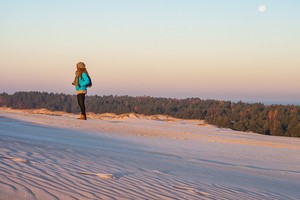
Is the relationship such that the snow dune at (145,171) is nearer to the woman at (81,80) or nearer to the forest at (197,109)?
the woman at (81,80)

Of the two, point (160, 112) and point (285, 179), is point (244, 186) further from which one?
point (160, 112)

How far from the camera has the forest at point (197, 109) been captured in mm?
25438

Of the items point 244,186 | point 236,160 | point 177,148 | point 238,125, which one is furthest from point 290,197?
point 238,125

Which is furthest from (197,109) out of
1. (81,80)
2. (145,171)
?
(145,171)

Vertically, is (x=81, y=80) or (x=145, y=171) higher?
(x=81, y=80)

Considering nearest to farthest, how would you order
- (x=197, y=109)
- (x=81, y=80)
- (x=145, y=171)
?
(x=145, y=171), (x=81, y=80), (x=197, y=109)

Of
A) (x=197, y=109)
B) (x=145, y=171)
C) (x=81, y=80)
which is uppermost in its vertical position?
(x=81, y=80)

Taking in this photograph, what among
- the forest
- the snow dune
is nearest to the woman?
the snow dune

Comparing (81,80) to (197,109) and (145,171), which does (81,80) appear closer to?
(145,171)

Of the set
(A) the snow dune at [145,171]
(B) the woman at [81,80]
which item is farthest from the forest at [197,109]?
(A) the snow dune at [145,171]

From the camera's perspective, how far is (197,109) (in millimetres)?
31016

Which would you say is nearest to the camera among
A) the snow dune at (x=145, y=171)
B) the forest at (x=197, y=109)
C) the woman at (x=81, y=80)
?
the snow dune at (x=145, y=171)

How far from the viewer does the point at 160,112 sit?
33500 mm

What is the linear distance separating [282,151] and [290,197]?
7162 millimetres
